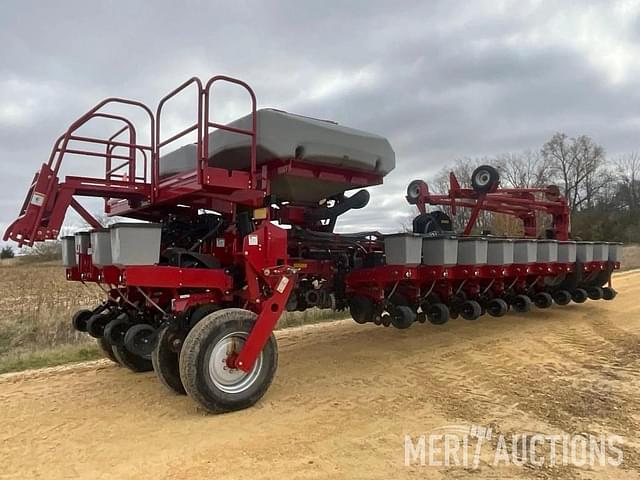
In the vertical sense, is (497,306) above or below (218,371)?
Result: above

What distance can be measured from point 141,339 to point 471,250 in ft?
14.8

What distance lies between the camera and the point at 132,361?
6383 millimetres

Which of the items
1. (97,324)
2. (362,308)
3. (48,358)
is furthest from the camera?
(48,358)

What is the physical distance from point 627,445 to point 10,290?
57.0ft

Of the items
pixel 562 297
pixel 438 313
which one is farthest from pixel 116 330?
pixel 562 297

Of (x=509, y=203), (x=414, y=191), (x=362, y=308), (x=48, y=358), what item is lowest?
(x=48, y=358)

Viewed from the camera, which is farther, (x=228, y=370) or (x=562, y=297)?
(x=562, y=297)

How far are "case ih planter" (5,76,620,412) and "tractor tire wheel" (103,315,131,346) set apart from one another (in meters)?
0.01

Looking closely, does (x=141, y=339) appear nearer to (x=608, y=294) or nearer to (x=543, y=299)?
(x=543, y=299)

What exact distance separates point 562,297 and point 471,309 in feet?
11.1

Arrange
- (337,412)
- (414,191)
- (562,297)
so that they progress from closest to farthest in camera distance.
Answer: (337,412), (562,297), (414,191)

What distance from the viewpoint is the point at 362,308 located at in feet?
23.8

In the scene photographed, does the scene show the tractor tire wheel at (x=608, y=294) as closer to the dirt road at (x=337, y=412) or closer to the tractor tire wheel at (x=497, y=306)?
the dirt road at (x=337, y=412)

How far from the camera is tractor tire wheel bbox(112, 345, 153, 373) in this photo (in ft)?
20.9
